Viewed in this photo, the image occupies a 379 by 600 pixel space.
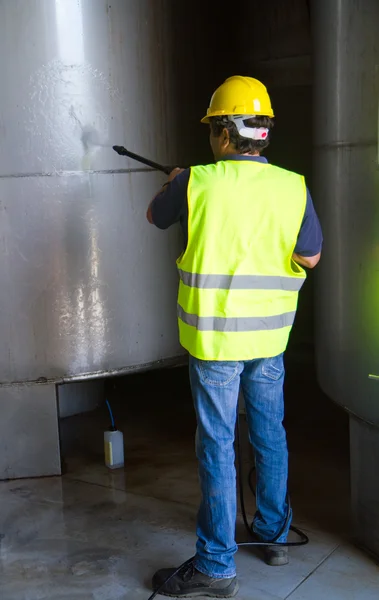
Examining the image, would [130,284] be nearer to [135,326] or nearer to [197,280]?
[135,326]

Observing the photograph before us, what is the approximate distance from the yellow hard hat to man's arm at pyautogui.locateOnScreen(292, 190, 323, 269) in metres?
0.34

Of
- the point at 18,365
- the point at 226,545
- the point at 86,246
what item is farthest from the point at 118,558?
the point at 86,246

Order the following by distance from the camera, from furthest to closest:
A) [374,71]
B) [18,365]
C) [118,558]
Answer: [18,365], [118,558], [374,71]

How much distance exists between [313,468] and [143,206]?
5.01 feet

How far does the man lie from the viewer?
8.51ft

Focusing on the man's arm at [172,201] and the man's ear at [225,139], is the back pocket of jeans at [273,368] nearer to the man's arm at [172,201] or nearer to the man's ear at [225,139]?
the man's arm at [172,201]

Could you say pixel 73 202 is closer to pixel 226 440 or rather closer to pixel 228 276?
pixel 228 276

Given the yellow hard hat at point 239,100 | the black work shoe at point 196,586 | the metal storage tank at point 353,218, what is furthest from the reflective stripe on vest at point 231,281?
the black work shoe at point 196,586

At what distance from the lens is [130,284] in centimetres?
397

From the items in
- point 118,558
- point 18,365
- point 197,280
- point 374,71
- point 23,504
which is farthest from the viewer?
point 18,365

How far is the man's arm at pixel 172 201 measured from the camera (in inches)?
102

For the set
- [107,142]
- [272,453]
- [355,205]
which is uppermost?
[107,142]

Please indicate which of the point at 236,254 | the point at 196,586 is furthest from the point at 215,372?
the point at 196,586

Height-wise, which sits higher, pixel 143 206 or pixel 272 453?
pixel 143 206
